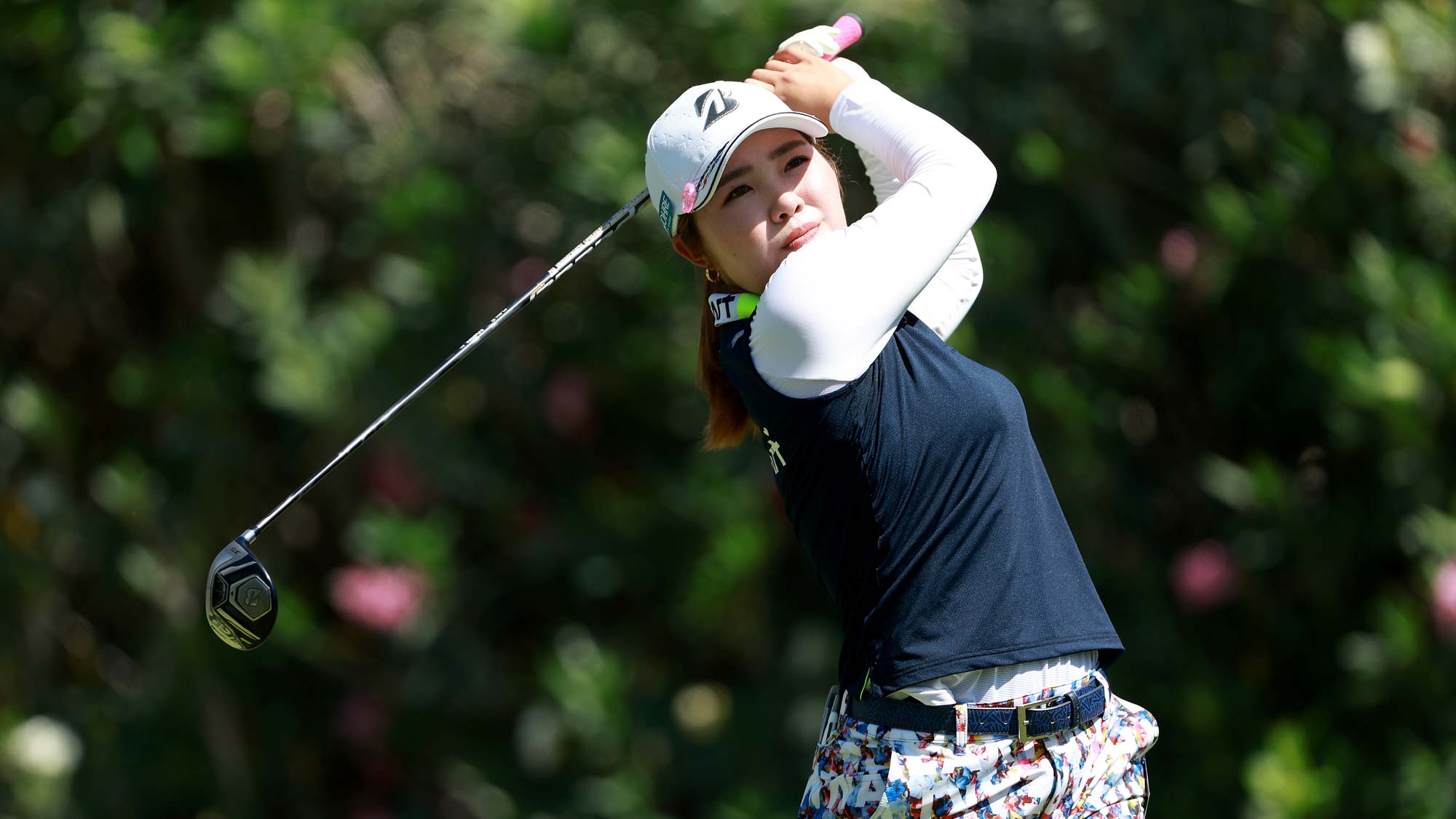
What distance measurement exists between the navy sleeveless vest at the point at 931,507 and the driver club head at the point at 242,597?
75 cm

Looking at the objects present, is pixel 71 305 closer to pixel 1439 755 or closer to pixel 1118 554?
pixel 1118 554

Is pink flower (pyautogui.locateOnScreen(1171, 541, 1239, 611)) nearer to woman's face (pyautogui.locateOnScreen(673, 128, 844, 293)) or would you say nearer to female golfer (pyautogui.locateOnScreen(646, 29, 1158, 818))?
female golfer (pyautogui.locateOnScreen(646, 29, 1158, 818))

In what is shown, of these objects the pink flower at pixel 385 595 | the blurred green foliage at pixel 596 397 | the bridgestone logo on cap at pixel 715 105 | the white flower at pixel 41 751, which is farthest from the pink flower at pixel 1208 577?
the white flower at pixel 41 751

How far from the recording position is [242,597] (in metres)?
2.16

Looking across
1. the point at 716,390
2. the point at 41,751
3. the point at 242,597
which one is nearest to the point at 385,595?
the point at 41,751

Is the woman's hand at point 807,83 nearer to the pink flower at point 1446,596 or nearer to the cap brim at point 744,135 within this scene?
the cap brim at point 744,135

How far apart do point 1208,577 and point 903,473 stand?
2.45 metres

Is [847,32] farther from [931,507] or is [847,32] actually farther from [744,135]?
[931,507]

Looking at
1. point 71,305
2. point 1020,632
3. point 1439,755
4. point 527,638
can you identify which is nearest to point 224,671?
point 527,638

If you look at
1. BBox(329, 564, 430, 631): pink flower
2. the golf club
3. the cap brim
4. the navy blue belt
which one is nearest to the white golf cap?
the cap brim

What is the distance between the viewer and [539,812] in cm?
457

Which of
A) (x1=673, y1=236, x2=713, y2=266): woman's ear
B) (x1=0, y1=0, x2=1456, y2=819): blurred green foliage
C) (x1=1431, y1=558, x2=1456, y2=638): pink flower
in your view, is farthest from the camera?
(x1=0, y1=0, x2=1456, y2=819): blurred green foliage

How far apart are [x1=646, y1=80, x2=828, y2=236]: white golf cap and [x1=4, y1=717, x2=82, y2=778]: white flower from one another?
4.04 metres

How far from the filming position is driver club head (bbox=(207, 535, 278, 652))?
2.16 m
